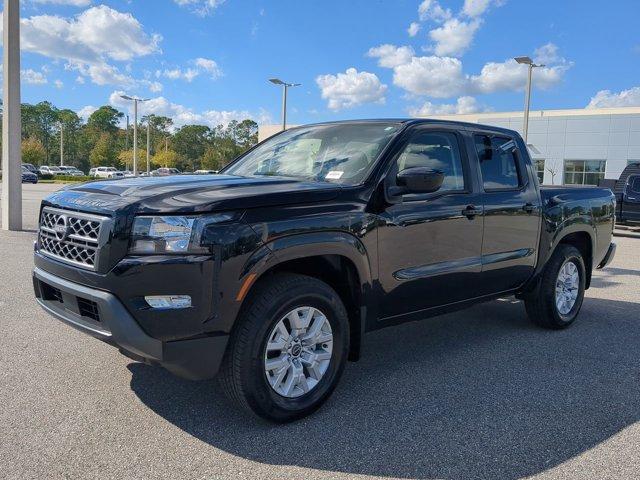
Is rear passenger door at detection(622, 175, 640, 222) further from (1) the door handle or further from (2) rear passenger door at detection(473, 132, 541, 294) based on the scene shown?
(1) the door handle

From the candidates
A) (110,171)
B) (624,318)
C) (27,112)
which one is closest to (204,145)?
(110,171)

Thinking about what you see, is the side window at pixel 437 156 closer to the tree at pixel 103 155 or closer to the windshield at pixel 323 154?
the windshield at pixel 323 154

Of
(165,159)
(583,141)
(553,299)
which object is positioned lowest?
(553,299)

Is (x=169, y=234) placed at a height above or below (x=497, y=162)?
below

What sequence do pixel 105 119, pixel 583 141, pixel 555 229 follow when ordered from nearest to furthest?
1. pixel 555 229
2. pixel 583 141
3. pixel 105 119

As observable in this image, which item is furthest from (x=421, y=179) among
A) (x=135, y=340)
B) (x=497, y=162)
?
(x=135, y=340)

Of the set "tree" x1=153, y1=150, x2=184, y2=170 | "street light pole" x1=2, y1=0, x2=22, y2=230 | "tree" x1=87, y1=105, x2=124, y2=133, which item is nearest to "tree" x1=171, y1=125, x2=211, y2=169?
"tree" x1=153, y1=150, x2=184, y2=170

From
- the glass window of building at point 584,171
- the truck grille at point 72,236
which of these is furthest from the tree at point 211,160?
the truck grille at point 72,236

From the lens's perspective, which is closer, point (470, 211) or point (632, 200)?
point (470, 211)

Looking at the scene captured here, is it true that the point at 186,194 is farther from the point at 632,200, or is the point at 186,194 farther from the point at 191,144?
the point at 191,144

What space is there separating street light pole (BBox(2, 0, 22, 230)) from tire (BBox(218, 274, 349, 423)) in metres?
10.9

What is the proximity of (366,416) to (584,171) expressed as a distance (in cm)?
4425

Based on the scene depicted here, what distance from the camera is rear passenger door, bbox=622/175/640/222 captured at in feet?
50.4

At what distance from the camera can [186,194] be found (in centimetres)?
317
